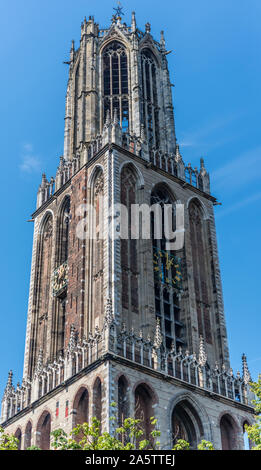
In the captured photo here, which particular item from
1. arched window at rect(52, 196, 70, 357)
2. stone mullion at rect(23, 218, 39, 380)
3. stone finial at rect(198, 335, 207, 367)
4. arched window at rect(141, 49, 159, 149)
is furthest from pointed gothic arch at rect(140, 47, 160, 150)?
stone finial at rect(198, 335, 207, 367)

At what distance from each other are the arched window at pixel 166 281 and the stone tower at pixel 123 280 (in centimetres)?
9

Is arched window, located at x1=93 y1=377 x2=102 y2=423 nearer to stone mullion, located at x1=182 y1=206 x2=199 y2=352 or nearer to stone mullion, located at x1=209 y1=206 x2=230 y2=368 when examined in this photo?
stone mullion, located at x1=182 y1=206 x2=199 y2=352

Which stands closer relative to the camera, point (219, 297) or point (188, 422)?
point (188, 422)

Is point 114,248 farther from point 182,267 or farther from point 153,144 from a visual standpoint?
point 153,144

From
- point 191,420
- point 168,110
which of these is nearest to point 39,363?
point 191,420

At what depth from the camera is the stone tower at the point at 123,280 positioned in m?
42.4

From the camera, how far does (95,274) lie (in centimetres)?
4891

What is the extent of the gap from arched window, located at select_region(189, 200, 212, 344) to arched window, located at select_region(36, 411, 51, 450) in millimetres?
11725

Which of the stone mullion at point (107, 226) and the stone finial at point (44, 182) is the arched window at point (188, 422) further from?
the stone finial at point (44, 182)

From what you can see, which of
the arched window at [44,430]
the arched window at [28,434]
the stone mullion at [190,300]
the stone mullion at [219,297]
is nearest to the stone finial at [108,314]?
the arched window at [44,430]

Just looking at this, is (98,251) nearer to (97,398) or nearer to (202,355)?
(202,355)

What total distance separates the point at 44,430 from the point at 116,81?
1206 inches

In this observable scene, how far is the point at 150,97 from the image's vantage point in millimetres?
63688

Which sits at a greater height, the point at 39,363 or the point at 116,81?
the point at 116,81
